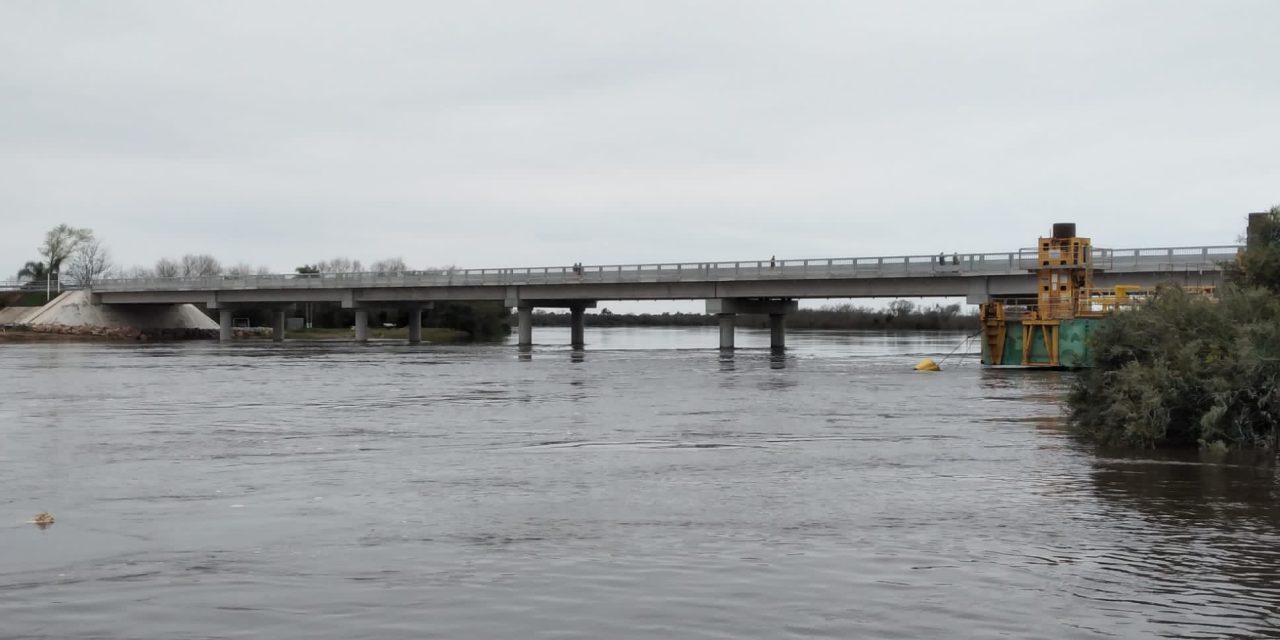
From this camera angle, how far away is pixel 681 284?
318 ft

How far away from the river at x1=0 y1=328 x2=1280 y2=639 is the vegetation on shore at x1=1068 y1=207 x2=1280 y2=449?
1.44 m

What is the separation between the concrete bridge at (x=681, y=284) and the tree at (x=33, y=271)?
48258 mm

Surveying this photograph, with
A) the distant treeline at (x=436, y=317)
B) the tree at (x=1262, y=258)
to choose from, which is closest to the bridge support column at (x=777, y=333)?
the distant treeline at (x=436, y=317)

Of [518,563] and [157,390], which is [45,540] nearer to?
[518,563]

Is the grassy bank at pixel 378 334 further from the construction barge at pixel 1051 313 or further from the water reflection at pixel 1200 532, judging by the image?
the water reflection at pixel 1200 532

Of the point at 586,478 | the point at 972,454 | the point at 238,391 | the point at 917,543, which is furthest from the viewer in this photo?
the point at 238,391

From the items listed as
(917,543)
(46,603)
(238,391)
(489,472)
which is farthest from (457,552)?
(238,391)

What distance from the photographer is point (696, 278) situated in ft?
310

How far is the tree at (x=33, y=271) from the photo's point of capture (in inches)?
6733

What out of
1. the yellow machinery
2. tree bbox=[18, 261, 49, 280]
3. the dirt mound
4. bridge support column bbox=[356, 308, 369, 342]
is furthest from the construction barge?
tree bbox=[18, 261, 49, 280]

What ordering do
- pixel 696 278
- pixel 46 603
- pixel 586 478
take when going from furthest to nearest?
pixel 696 278 < pixel 586 478 < pixel 46 603

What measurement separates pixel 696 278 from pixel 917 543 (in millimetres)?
79861

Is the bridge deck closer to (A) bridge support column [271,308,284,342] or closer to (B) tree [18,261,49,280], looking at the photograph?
(A) bridge support column [271,308,284,342]

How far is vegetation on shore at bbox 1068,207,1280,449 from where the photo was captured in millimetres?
24375
